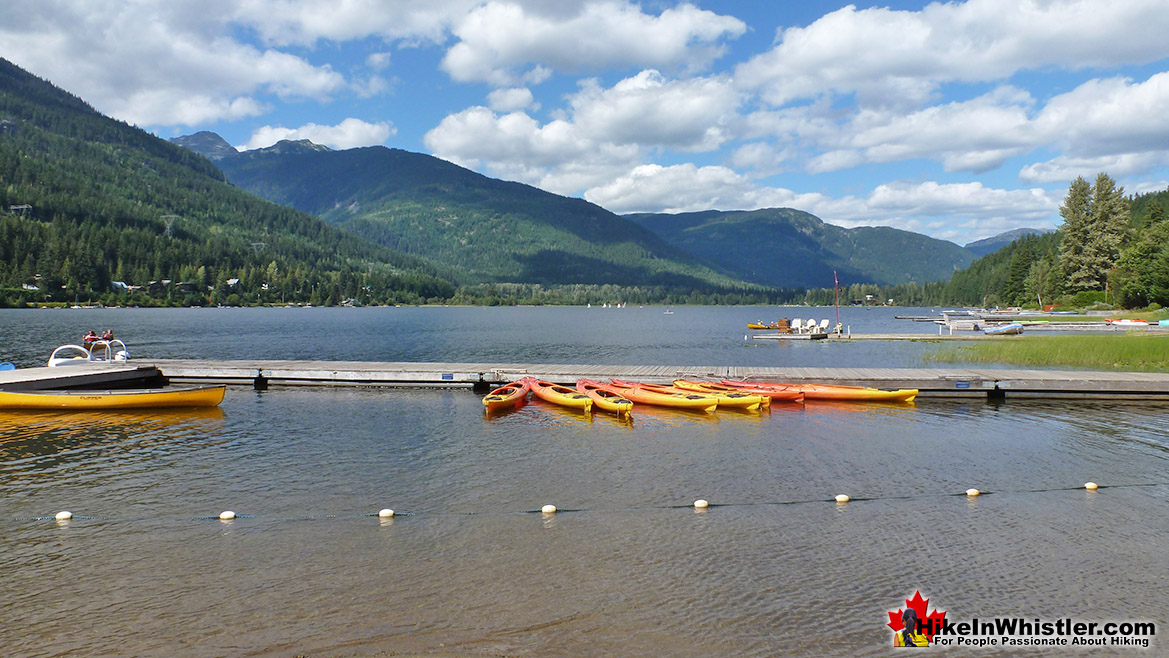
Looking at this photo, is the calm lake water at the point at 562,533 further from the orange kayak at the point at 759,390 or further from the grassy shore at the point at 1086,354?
the grassy shore at the point at 1086,354

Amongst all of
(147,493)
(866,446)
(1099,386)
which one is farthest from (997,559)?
(1099,386)

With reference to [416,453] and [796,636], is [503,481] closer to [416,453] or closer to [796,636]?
[416,453]

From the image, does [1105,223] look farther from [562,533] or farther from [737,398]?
[562,533]

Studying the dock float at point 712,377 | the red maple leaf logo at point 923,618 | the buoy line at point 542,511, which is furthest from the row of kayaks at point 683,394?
the red maple leaf logo at point 923,618

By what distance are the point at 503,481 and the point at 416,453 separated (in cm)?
527

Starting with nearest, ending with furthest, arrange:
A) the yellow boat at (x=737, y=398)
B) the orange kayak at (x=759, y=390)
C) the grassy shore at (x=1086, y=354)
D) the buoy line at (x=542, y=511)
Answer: the buoy line at (x=542, y=511) < the yellow boat at (x=737, y=398) < the orange kayak at (x=759, y=390) < the grassy shore at (x=1086, y=354)

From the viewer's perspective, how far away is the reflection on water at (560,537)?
441 inches

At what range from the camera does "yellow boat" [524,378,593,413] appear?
3231 cm

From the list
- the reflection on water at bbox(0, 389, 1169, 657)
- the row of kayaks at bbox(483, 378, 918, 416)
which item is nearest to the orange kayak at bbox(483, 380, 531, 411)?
the row of kayaks at bbox(483, 378, 918, 416)

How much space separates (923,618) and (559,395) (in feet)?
77.9

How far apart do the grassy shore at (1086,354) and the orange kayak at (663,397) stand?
32118mm

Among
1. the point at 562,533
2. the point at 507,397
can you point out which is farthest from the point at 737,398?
the point at 562,533

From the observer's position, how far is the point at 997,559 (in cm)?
1426

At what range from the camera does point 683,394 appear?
33.2 m
